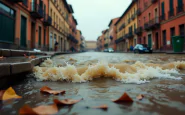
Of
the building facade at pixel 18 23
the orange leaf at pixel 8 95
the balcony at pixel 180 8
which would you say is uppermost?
the balcony at pixel 180 8

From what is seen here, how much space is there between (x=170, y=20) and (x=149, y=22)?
20.3 feet

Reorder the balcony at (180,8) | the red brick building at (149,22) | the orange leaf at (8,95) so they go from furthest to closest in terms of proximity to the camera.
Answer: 1. the red brick building at (149,22)
2. the balcony at (180,8)
3. the orange leaf at (8,95)

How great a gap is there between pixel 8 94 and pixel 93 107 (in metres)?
0.94

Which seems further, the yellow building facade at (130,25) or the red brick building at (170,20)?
the yellow building facade at (130,25)

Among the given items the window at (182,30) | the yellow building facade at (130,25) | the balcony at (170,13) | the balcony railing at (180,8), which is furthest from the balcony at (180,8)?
the yellow building facade at (130,25)

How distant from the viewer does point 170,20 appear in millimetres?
19359

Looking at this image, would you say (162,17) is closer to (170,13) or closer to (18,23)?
(170,13)

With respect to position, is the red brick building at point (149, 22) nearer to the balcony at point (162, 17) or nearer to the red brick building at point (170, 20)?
the balcony at point (162, 17)

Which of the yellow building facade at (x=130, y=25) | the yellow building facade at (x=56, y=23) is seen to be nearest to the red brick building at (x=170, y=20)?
the yellow building facade at (x=130, y=25)

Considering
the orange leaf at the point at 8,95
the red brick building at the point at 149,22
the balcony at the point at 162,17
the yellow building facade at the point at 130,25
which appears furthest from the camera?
the yellow building facade at the point at 130,25

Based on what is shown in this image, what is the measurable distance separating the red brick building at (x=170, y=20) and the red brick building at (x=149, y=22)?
1.27m

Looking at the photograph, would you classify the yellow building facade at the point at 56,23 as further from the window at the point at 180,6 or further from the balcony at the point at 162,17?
the window at the point at 180,6

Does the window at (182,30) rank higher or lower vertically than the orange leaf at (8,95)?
higher

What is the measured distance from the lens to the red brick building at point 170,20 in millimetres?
17191
